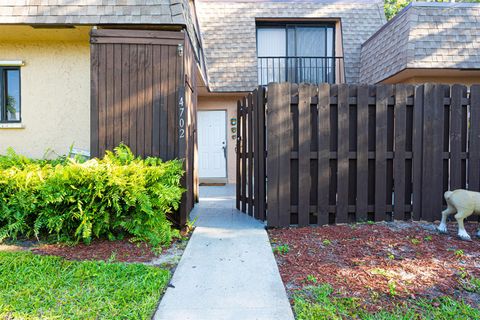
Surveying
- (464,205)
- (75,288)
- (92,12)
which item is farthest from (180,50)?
(464,205)

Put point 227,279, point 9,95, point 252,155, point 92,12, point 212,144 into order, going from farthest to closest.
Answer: point 212,144, point 9,95, point 252,155, point 92,12, point 227,279

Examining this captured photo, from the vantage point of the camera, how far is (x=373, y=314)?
2643 mm

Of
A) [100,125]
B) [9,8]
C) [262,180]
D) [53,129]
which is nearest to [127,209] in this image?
[100,125]

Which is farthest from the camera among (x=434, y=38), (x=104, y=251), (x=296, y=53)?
(x=296, y=53)

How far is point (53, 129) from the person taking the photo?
6141 millimetres

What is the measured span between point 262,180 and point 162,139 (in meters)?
1.63

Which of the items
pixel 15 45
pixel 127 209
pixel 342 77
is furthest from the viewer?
pixel 342 77

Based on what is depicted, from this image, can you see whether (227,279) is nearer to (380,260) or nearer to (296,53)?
(380,260)

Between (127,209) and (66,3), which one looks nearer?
(127,209)

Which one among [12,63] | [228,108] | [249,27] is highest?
[249,27]

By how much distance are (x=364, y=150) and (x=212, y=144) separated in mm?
6532

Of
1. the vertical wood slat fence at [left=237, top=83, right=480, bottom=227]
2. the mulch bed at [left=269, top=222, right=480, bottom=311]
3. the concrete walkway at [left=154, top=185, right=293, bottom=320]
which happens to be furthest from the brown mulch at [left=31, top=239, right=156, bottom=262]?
the vertical wood slat fence at [left=237, top=83, right=480, bottom=227]

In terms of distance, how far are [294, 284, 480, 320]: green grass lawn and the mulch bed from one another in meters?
0.10

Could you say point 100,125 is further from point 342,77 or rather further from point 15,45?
point 342,77
